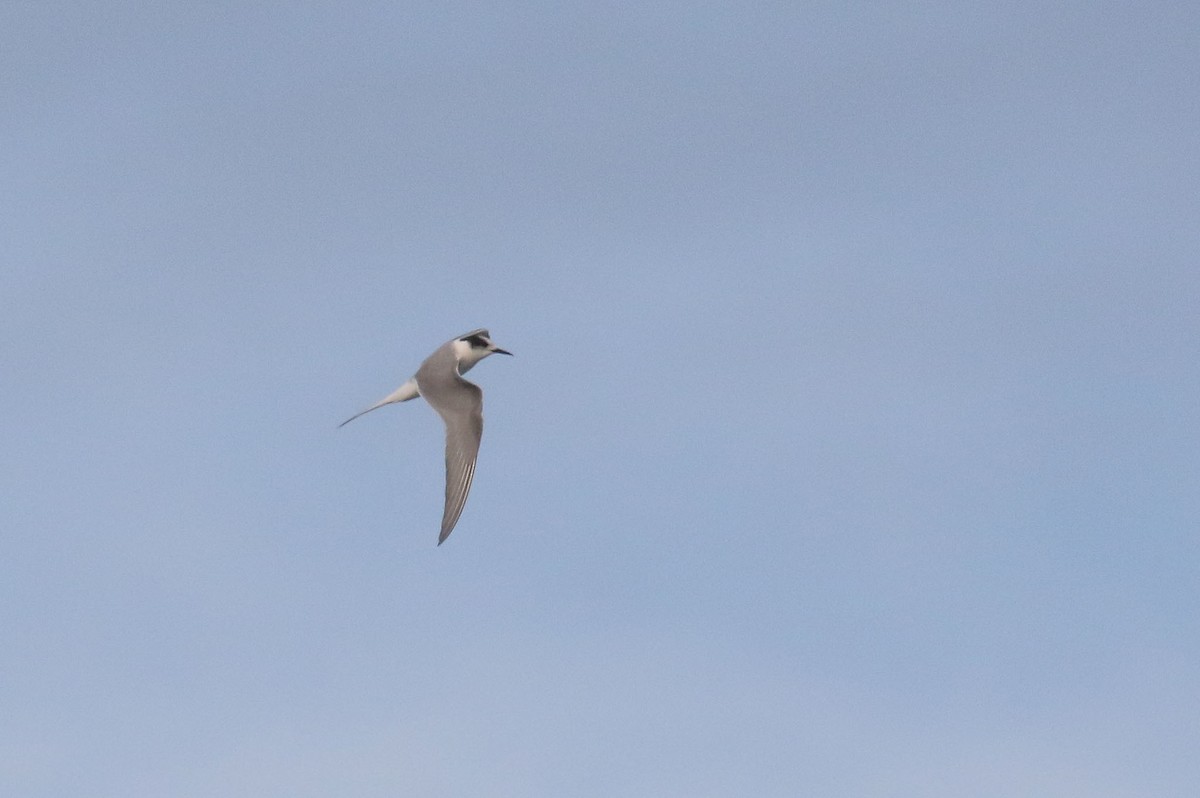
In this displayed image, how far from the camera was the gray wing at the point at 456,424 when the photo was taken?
43844 millimetres

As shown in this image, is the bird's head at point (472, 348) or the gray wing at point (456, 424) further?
A: the bird's head at point (472, 348)

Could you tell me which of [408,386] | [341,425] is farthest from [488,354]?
[341,425]

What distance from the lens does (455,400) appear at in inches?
1805

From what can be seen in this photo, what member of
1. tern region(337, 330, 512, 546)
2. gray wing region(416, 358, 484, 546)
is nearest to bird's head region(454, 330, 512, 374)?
tern region(337, 330, 512, 546)

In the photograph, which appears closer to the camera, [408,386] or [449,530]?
[449,530]

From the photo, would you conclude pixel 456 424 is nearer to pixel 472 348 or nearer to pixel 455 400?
pixel 455 400

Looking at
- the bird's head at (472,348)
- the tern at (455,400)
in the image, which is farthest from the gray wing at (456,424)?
the bird's head at (472,348)

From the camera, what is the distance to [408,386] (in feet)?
157

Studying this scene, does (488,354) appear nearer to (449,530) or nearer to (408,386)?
(408,386)

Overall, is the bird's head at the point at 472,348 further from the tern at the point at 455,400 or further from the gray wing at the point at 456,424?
the gray wing at the point at 456,424

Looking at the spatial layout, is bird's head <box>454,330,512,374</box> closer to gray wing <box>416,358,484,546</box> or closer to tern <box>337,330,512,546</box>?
tern <box>337,330,512,546</box>

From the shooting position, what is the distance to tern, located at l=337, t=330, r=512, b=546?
44.0 meters

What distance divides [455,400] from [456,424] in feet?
3.20

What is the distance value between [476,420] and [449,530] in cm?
418
